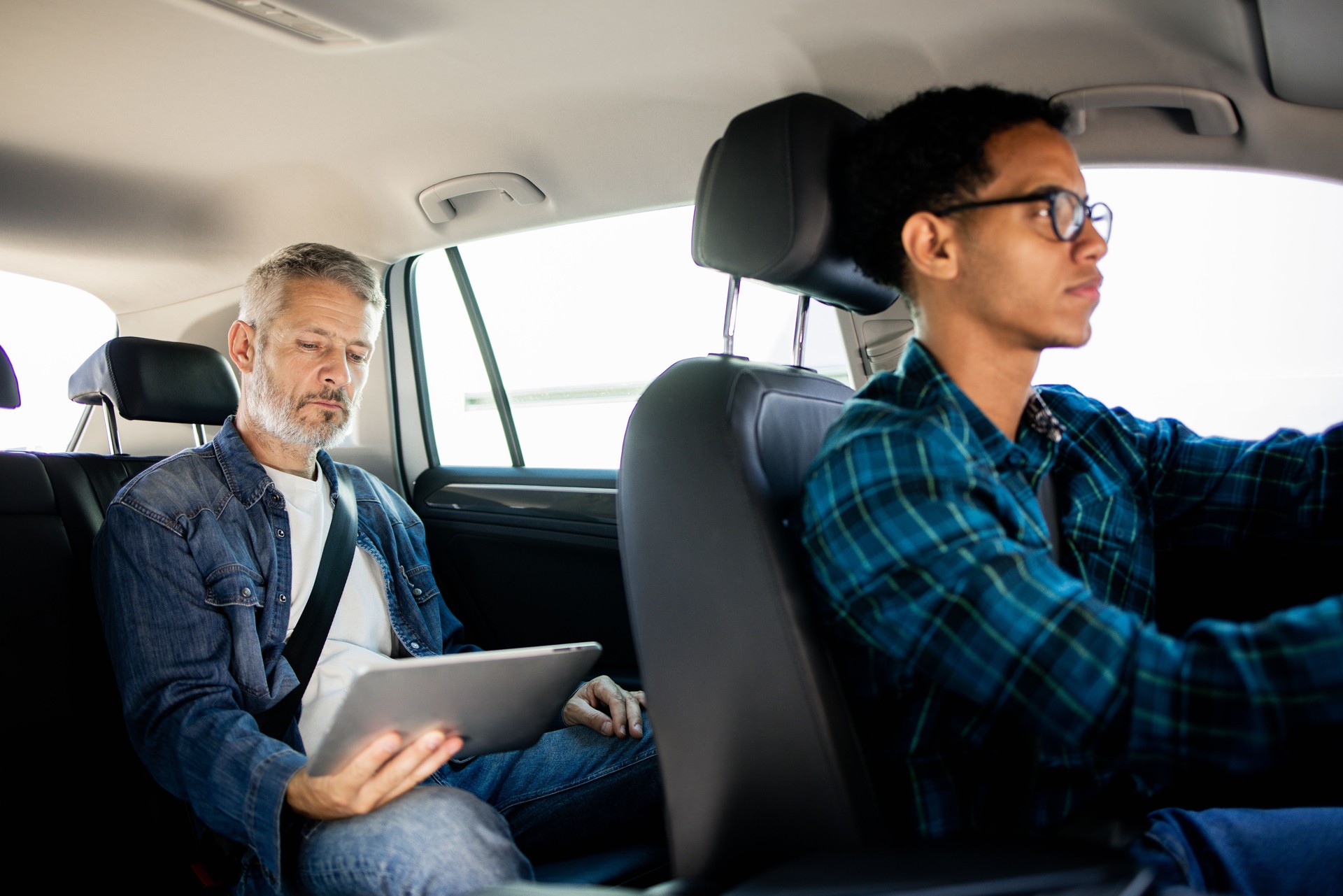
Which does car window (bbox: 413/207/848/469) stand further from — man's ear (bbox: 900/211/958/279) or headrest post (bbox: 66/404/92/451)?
man's ear (bbox: 900/211/958/279)

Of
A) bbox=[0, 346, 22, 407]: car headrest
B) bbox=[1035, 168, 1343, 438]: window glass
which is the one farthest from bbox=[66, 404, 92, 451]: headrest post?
bbox=[1035, 168, 1343, 438]: window glass

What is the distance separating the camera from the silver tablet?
39.5 inches

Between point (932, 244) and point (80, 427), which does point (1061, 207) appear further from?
point (80, 427)

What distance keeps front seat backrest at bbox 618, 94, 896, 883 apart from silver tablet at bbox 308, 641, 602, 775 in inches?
5.4

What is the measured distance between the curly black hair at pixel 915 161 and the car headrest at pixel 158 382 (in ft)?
4.84

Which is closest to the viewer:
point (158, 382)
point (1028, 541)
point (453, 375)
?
point (1028, 541)

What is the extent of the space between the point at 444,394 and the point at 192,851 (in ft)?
5.63

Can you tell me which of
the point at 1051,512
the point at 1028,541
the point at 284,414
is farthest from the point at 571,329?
the point at 1028,541

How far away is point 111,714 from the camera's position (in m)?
1.61

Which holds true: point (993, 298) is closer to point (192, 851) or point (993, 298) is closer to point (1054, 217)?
point (1054, 217)

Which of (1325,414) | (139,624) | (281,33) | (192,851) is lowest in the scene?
(192,851)

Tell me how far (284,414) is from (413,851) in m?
0.89

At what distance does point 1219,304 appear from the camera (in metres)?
1.79

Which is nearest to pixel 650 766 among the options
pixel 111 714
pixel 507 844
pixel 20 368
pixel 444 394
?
pixel 507 844
